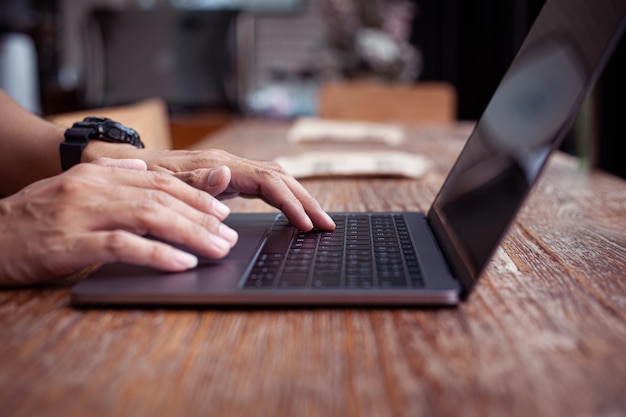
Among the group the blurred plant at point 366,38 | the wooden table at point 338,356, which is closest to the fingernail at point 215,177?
the wooden table at point 338,356

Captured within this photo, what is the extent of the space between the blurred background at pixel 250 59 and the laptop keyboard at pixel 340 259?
791 millimetres

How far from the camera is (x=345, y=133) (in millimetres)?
1900

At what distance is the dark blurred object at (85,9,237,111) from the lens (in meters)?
2.36

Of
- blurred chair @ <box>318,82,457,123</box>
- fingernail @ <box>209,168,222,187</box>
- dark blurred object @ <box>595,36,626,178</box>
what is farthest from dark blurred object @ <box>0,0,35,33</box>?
fingernail @ <box>209,168,222,187</box>

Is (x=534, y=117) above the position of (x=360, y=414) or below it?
above

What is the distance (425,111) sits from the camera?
108 inches

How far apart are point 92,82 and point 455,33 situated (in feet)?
10.5

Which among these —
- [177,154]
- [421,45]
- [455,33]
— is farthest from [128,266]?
[421,45]

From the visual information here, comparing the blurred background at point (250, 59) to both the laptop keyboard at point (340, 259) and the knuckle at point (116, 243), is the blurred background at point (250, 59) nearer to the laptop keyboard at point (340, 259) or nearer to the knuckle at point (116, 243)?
the laptop keyboard at point (340, 259)

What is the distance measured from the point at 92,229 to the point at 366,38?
2334mm

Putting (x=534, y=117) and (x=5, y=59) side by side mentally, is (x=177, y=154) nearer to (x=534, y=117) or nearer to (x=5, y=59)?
(x=534, y=117)

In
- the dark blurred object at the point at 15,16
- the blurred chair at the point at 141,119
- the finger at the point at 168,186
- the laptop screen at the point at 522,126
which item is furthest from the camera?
the dark blurred object at the point at 15,16

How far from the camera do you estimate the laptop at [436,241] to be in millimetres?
503

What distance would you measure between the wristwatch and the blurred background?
91cm
